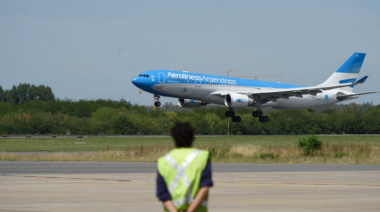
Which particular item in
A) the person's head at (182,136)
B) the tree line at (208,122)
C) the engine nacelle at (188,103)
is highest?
the engine nacelle at (188,103)

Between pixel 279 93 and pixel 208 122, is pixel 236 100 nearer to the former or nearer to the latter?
pixel 279 93

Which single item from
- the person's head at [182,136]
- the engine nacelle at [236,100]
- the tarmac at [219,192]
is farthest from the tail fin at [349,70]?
the person's head at [182,136]

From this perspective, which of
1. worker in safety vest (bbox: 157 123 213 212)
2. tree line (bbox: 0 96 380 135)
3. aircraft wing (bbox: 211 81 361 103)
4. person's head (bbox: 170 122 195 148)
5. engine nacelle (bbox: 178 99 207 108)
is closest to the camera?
worker in safety vest (bbox: 157 123 213 212)

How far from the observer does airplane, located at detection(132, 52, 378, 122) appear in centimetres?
6238

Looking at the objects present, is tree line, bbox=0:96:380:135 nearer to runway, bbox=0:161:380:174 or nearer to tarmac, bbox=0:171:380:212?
runway, bbox=0:161:380:174

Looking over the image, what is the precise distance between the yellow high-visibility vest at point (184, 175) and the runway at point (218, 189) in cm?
881

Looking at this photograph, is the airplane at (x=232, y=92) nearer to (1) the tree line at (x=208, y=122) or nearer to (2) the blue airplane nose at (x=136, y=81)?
(2) the blue airplane nose at (x=136, y=81)

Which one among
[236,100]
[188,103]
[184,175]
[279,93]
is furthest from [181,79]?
[184,175]

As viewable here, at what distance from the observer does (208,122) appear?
79.3 m

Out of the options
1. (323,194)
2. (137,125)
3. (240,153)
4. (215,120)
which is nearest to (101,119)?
(137,125)

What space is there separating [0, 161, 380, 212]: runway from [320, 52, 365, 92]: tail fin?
1773 inches

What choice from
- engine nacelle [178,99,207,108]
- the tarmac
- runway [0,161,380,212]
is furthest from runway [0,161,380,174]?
engine nacelle [178,99,207,108]

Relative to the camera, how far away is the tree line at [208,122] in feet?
258

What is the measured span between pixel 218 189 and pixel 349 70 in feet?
191
